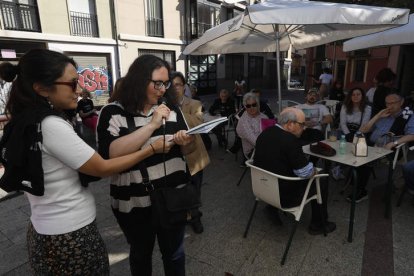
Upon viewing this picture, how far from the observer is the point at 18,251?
279 cm

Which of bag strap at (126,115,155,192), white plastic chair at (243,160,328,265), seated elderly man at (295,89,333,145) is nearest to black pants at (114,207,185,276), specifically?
bag strap at (126,115,155,192)

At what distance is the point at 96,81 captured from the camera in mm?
12281

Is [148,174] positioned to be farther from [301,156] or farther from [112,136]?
[301,156]

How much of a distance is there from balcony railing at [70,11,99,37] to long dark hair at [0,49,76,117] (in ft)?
37.6

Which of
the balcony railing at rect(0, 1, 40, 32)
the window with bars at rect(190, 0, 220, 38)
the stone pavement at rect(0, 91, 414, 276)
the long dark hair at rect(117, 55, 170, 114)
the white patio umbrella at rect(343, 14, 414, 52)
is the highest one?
the window with bars at rect(190, 0, 220, 38)

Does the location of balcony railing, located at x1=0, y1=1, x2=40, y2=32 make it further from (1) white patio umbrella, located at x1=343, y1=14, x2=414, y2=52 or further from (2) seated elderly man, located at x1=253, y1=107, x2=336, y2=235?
(2) seated elderly man, located at x1=253, y1=107, x2=336, y2=235

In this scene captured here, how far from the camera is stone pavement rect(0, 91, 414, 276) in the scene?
8.18ft

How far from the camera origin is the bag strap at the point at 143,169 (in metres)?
1.57

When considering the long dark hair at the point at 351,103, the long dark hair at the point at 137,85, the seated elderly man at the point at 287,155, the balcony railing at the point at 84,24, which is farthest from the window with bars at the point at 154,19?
→ the long dark hair at the point at 137,85

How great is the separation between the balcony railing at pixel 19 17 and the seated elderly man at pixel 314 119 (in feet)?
33.4

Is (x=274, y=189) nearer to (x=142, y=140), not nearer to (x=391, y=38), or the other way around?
(x=142, y=140)

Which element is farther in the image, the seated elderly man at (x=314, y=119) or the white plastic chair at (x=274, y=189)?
the seated elderly man at (x=314, y=119)

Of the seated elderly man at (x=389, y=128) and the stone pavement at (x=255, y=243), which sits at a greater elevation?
the seated elderly man at (x=389, y=128)

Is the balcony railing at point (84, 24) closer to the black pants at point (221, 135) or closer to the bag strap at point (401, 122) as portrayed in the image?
the black pants at point (221, 135)
